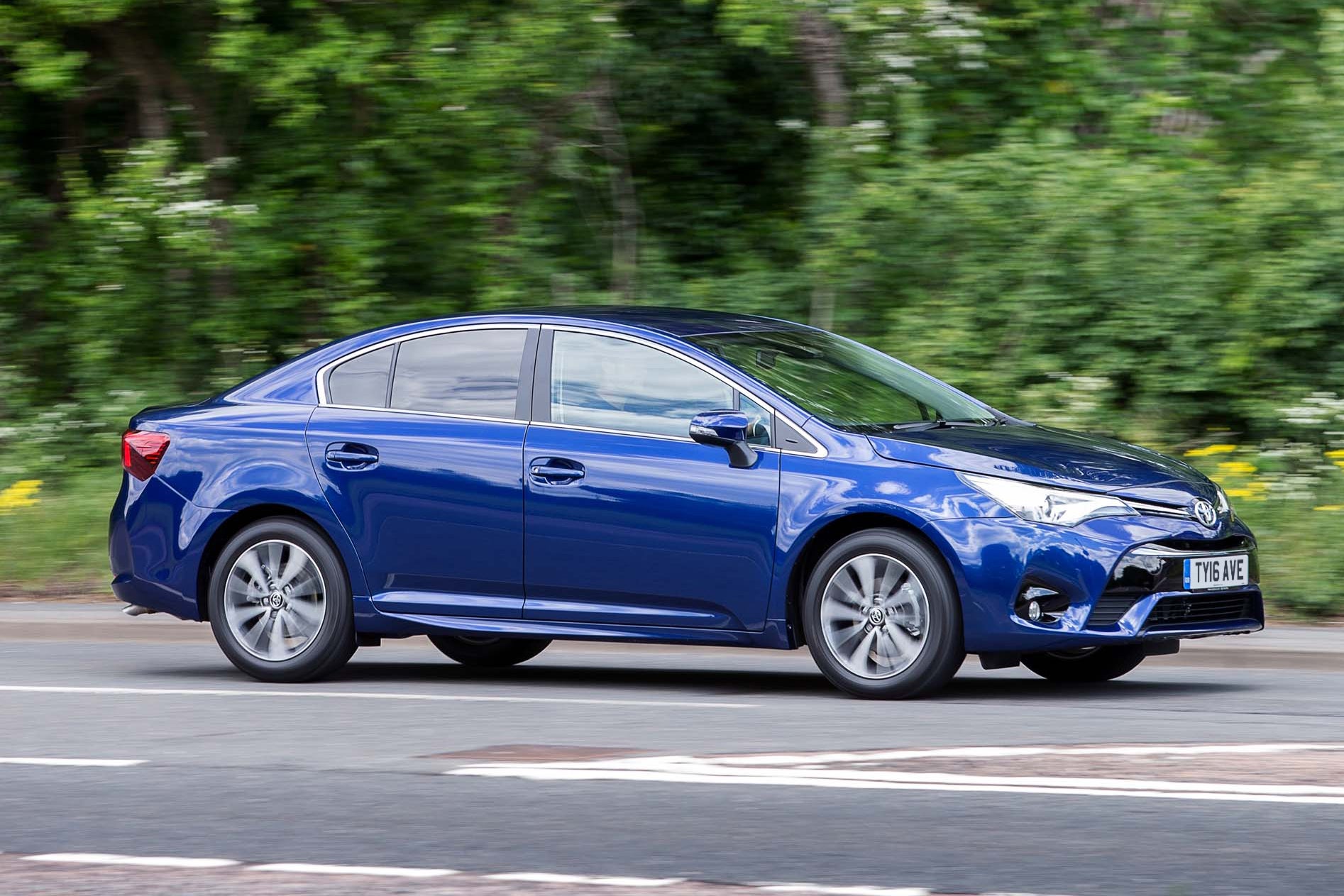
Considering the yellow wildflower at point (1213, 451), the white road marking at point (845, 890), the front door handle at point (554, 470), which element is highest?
the front door handle at point (554, 470)

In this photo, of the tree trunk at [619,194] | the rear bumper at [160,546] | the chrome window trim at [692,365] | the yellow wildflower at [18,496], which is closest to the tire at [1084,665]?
the chrome window trim at [692,365]

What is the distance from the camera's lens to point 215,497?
8.95 m

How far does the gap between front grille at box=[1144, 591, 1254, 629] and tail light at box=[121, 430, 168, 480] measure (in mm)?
4411

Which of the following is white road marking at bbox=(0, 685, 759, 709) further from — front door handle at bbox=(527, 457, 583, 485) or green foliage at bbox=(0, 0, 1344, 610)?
green foliage at bbox=(0, 0, 1344, 610)

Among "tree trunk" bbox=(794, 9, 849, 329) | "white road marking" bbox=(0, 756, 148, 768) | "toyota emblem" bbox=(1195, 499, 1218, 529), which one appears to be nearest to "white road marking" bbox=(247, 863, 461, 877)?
"white road marking" bbox=(0, 756, 148, 768)

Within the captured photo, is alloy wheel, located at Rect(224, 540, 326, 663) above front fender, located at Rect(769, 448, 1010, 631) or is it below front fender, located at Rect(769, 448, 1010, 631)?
below

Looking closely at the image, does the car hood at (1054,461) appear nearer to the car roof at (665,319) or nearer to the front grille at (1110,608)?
the front grille at (1110,608)

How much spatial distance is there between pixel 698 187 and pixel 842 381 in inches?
344

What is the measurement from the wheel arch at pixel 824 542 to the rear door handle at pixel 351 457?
194 cm

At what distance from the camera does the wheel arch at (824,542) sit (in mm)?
7754

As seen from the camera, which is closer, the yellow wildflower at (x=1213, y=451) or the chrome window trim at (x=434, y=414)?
the chrome window trim at (x=434, y=414)

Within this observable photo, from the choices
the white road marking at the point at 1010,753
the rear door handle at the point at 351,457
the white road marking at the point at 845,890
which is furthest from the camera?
the rear door handle at the point at 351,457

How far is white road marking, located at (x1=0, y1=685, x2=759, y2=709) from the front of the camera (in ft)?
26.6

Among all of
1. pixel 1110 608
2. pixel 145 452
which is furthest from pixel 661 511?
pixel 145 452
